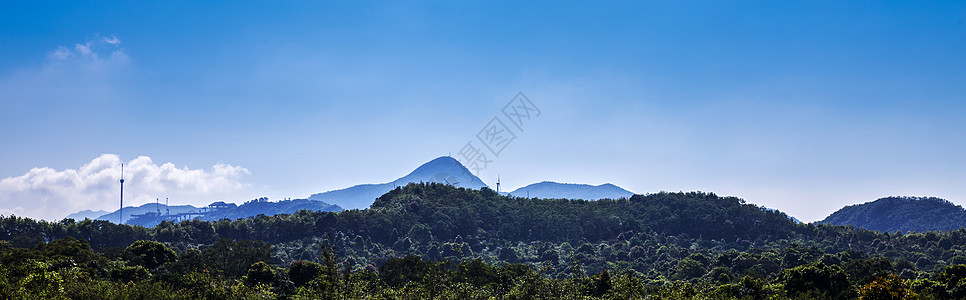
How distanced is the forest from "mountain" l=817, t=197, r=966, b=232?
76767 mm

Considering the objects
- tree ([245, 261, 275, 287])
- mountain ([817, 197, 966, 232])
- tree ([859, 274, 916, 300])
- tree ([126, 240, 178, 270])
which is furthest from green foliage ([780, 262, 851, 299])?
mountain ([817, 197, 966, 232])

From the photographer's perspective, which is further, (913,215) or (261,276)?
(913,215)

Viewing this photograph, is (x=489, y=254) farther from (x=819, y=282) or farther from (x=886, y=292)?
(x=886, y=292)

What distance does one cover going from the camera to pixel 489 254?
11294 centimetres

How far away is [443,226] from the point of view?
120 metres

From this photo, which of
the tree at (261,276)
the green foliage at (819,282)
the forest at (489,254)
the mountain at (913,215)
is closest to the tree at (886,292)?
the forest at (489,254)

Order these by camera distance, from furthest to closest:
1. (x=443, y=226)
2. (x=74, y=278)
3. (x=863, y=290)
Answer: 1. (x=443, y=226)
2. (x=74, y=278)
3. (x=863, y=290)

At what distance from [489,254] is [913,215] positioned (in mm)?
143952

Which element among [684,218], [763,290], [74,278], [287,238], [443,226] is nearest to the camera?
[74,278]

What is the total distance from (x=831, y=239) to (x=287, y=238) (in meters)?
102

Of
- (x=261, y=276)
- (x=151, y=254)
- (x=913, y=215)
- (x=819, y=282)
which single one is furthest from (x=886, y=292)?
(x=913, y=215)

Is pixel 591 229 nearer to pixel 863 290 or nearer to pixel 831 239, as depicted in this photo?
pixel 831 239

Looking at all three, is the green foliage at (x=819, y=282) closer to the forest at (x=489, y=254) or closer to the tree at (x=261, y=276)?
the forest at (x=489, y=254)

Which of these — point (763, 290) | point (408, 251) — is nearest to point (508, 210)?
→ point (408, 251)
